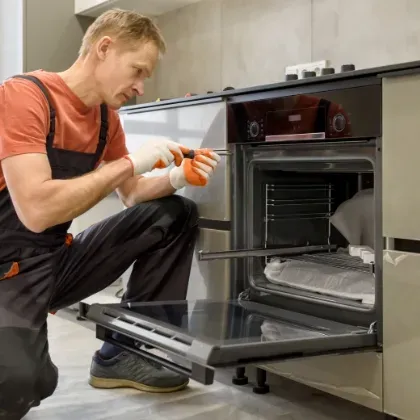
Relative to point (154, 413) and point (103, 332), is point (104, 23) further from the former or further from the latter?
point (154, 413)

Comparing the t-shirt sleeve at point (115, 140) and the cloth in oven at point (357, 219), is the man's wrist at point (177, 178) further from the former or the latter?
the cloth in oven at point (357, 219)

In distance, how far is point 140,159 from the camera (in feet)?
5.38

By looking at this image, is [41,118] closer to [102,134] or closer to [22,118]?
[22,118]

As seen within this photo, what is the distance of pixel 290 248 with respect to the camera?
6.50 feet

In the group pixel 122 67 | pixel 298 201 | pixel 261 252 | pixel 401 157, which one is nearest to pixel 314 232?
pixel 298 201

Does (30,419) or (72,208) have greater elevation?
(72,208)

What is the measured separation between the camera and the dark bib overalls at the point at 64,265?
158cm

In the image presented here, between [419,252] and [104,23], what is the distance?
95 centimetres

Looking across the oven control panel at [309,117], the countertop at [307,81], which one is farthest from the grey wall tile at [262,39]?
the oven control panel at [309,117]

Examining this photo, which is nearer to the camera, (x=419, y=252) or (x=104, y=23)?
(x=419, y=252)

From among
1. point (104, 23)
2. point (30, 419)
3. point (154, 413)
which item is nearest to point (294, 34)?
point (104, 23)

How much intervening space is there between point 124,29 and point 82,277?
0.66m

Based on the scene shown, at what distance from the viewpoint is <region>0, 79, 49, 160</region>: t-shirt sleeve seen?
5.01 ft

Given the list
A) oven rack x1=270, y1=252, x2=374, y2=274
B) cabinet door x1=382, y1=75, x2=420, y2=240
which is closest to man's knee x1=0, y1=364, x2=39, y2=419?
oven rack x1=270, y1=252, x2=374, y2=274
